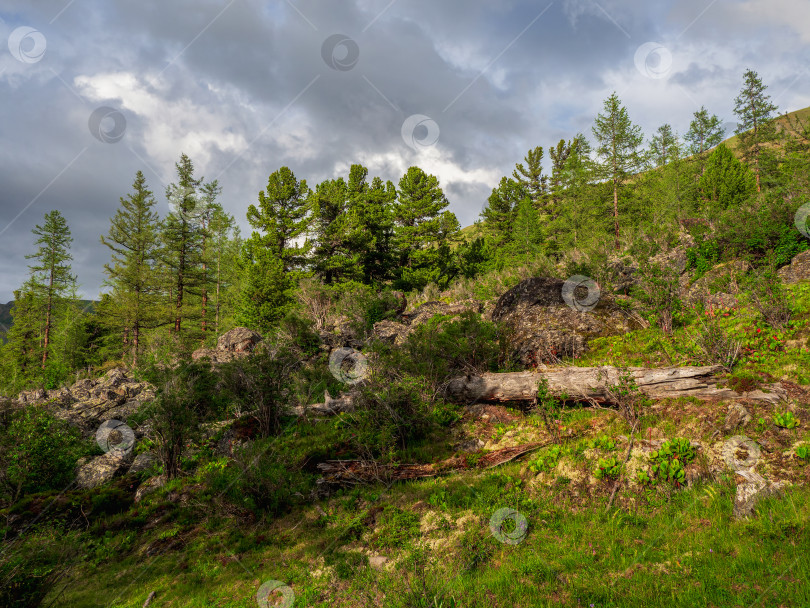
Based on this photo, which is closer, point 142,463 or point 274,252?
point 142,463

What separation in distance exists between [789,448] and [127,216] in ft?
154

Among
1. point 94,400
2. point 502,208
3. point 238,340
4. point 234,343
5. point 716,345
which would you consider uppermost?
point 502,208

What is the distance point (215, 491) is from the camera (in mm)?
7293

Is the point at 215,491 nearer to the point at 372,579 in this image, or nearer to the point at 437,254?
the point at 372,579

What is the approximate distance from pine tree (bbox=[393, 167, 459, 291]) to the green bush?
2666 cm

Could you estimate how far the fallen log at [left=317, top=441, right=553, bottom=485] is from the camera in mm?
6465

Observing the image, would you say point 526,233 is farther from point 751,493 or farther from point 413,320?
point 751,493

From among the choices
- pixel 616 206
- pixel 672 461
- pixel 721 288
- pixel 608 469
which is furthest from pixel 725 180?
pixel 608 469

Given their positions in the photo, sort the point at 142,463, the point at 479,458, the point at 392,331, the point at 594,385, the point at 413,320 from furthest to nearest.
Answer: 1. the point at 413,320
2. the point at 392,331
3. the point at 142,463
4. the point at 594,385
5. the point at 479,458

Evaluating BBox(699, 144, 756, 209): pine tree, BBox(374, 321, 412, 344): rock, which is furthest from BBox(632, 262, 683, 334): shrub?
BBox(699, 144, 756, 209): pine tree

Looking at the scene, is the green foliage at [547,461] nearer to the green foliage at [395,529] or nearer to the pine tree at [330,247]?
the green foliage at [395,529]

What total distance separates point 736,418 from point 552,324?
237 inches

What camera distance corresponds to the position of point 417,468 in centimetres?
682

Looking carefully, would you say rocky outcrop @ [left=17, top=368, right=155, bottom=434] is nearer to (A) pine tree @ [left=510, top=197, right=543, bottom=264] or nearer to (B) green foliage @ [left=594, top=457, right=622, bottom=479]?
(B) green foliage @ [left=594, top=457, right=622, bottom=479]
